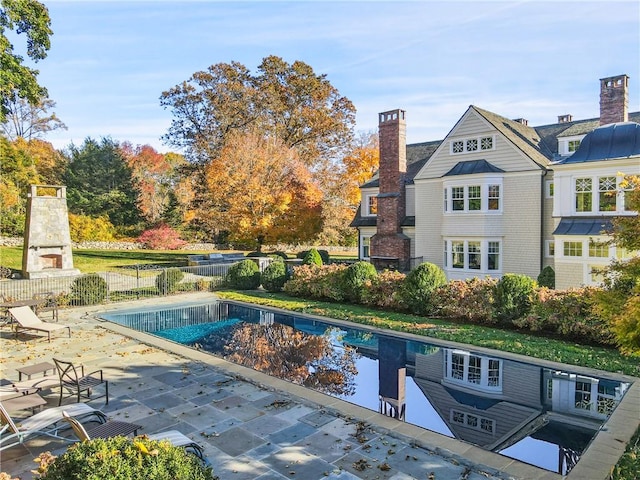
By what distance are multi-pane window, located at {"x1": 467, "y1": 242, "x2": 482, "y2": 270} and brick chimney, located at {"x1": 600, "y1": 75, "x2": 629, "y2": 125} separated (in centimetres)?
804

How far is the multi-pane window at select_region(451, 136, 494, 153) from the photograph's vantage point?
22.4 metres

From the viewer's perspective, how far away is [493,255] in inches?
870

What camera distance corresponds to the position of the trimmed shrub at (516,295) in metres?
13.7

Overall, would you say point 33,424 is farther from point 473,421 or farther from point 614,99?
point 614,99

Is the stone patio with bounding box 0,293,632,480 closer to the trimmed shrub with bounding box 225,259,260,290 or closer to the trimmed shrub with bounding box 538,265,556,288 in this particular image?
the trimmed shrub with bounding box 225,259,260,290

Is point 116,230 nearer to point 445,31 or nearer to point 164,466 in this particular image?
point 445,31

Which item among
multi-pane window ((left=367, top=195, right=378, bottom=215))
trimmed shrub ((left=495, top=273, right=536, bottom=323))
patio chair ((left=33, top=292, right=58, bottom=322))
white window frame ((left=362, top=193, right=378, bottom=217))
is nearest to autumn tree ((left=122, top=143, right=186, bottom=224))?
white window frame ((left=362, top=193, right=378, bottom=217))


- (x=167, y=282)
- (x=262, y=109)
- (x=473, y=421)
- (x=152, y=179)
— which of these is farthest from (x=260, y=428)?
(x=152, y=179)

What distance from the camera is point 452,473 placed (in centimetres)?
557

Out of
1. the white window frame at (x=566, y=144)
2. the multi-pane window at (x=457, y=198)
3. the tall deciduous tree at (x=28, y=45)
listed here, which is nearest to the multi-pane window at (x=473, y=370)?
the multi-pane window at (x=457, y=198)

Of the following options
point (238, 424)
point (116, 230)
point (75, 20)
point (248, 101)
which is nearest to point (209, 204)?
point (248, 101)

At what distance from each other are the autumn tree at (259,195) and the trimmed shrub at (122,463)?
2719cm

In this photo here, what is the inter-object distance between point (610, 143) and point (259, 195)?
66.3 feet

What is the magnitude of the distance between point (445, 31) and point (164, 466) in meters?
10.2
